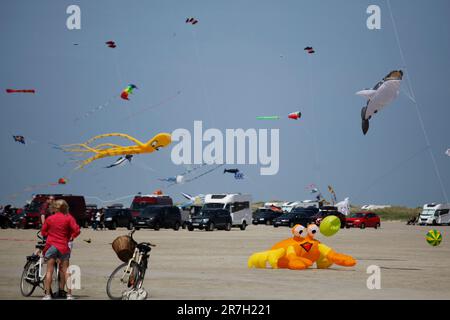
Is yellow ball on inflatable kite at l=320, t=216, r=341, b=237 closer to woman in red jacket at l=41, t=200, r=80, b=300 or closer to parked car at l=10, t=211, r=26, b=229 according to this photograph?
woman in red jacket at l=41, t=200, r=80, b=300

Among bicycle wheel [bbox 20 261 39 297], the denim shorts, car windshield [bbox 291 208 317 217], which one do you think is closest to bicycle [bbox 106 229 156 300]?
the denim shorts

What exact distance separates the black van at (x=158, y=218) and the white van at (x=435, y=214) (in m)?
28.7

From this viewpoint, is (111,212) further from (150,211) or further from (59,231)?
(59,231)

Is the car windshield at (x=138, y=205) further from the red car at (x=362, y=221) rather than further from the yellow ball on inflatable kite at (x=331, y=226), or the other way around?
the yellow ball on inflatable kite at (x=331, y=226)

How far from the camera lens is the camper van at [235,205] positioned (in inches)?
2574

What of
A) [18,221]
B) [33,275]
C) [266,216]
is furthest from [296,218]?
[33,275]

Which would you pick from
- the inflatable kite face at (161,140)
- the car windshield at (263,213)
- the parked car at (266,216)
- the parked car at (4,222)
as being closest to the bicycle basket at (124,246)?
the inflatable kite face at (161,140)

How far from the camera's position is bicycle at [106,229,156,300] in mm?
15655

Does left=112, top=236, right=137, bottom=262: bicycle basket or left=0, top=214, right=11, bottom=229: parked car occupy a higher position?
left=0, top=214, right=11, bottom=229: parked car

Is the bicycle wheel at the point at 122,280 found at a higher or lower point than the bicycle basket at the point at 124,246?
lower

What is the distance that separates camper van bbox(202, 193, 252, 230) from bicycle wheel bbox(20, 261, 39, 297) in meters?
47.4

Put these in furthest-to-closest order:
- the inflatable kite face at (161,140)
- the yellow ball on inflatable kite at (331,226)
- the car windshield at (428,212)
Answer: the car windshield at (428,212) < the inflatable kite face at (161,140) < the yellow ball on inflatable kite at (331,226)

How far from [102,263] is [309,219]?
45193 mm
